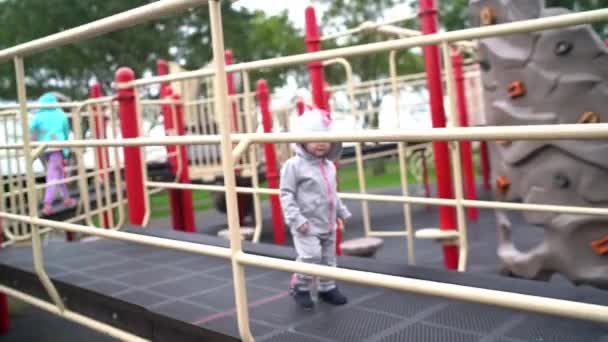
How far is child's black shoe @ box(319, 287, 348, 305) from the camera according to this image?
2420 millimetres

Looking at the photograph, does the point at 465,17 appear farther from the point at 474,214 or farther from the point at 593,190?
the point at 593,190

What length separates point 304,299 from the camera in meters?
Answer: 2.42

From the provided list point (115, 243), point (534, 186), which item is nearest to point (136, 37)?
point (115, 243)

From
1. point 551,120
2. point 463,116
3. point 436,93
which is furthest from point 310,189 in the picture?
point 463,116

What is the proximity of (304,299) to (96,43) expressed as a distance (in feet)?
51.7

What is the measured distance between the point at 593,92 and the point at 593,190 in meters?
0.54

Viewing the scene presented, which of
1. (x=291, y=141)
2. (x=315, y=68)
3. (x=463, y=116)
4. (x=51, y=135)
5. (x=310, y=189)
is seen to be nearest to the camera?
(x=291, y=141)

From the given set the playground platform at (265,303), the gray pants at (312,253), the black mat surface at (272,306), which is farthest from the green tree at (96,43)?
the gray pants at (312,253)

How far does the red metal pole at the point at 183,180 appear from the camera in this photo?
19.9 ft

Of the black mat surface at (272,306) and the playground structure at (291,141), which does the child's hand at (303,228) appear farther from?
the playground structure at (291,141)

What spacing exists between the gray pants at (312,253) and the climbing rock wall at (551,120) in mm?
1610

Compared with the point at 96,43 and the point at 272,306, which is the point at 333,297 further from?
the point at 96,43

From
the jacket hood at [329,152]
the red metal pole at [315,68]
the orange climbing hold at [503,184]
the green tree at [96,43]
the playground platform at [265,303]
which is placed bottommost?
the playground platform at [265,303]

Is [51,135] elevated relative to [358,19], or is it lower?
lower
